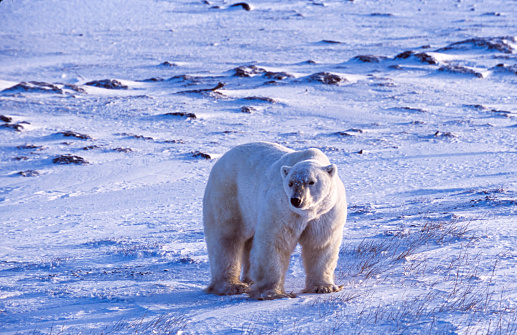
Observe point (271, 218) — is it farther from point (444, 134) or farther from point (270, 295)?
point (444, 134)

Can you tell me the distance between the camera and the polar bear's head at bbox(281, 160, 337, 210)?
452 cm

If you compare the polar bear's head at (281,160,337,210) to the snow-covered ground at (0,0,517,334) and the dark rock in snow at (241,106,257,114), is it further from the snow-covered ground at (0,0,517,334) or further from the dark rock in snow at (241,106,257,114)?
the dark rock in snow at (241,106,257,114)

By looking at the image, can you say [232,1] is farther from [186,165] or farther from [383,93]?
[186,165]

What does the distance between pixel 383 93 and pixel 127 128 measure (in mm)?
8032

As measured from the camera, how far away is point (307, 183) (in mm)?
4574

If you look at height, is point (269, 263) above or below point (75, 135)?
above

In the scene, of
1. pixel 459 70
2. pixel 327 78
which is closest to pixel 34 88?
pixel 327 78

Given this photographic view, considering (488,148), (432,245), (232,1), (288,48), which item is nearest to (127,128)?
(488,148)

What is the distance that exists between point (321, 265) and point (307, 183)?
0.94m

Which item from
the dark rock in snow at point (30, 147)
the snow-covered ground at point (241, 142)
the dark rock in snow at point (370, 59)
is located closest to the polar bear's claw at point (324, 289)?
the snow-covered ground at point (241, 142)

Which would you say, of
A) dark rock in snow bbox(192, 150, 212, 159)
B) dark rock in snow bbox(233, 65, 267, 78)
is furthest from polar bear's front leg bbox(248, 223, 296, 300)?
dark rock in snow bbox(233, 65, 267, 78)

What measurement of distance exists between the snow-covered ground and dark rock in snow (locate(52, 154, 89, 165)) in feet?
0.14

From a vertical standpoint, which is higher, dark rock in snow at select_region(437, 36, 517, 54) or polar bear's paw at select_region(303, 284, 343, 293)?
polar bear's paw at select_region(303, 284, 343, 293)

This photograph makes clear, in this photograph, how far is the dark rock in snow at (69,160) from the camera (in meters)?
13.4
